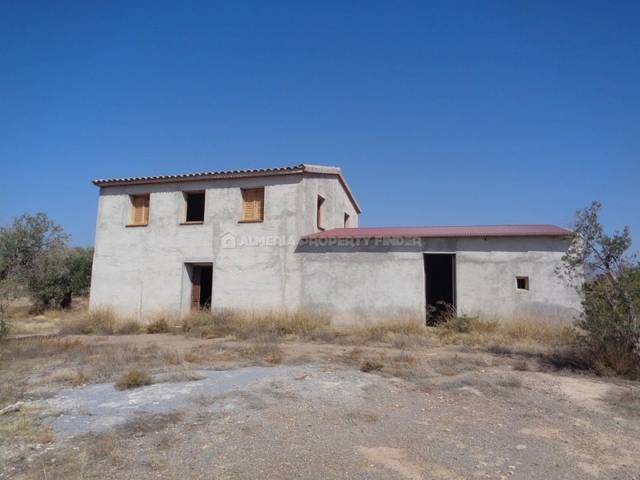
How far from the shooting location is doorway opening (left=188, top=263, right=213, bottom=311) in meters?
14.7

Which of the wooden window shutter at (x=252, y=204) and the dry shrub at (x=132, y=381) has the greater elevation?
the wooden window shutter at (x=252, y=204)

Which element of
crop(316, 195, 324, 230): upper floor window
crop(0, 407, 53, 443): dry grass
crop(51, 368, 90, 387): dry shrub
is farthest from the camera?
crop(316, 195, 324, 230): upper floor window

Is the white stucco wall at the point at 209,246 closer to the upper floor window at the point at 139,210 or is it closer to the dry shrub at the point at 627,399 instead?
the upper floor window at the point at 139,210

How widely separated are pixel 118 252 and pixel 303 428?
12852mm

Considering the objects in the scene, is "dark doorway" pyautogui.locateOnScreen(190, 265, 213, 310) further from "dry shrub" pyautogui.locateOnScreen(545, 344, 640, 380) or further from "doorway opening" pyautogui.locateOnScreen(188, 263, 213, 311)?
"dry shrub" pyautogui.locateOnScreen(545, 344, 640, 380)

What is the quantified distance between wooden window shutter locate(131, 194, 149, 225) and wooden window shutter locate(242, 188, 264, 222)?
384 centimetres

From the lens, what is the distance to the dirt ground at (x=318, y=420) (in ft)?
12.0

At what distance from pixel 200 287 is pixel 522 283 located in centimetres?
1061

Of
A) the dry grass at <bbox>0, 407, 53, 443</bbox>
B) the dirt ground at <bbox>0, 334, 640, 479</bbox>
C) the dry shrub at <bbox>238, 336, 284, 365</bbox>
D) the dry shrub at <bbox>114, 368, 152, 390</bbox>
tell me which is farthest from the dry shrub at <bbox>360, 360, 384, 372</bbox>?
the dry grass at <bbox>0, 407, 53, 443</bbox>

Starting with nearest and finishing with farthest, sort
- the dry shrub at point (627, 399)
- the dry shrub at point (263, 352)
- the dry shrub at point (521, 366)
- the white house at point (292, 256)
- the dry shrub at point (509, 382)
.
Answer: the dry shrub at point (627, 399) < the dry shrub at point (509, 382) < the dry shrub at point (521, 366) < the dry shrub at point (263, 352) < the white house at point (292, 256)

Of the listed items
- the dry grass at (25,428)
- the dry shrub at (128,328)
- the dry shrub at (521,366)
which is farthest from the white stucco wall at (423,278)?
the dry grass at (25,428)

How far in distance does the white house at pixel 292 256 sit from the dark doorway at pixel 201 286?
0.13 feet

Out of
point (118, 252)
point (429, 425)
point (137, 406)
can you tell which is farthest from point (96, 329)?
point (429, 425)

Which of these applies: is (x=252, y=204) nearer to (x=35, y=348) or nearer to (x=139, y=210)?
(x=139, y=210)
